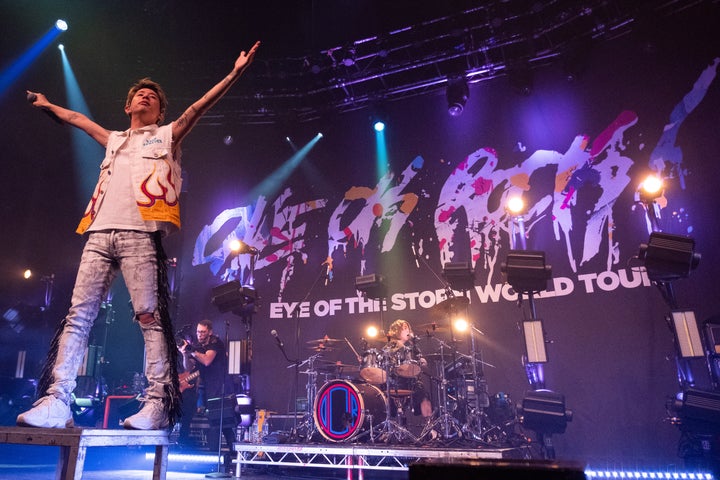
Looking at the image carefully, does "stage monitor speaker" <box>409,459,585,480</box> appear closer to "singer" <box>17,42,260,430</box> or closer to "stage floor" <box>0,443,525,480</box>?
"singer" <box>17,42,260,430</box>

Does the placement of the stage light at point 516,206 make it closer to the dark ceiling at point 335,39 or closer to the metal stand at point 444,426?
the dark ceiling at point 335,39

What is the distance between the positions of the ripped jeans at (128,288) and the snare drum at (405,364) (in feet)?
14.4

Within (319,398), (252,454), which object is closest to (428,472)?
(319,398)

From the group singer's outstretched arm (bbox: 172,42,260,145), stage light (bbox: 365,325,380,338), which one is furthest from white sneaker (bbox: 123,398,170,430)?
stage light (bbox: 365,325,380,338)

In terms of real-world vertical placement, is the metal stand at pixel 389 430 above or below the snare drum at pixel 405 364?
below

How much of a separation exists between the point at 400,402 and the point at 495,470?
221 inches

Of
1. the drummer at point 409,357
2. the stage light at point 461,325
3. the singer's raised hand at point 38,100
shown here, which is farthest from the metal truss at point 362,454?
the singer's raised hand at point 38,100

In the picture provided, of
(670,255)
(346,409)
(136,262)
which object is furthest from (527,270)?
(136,262)

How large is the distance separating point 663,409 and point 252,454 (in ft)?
16.8

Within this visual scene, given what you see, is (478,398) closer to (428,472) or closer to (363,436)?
(363,436)

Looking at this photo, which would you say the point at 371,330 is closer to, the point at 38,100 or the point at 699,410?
the point at 699,410

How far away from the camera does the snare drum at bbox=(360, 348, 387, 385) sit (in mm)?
6562

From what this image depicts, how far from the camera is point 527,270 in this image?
6020mm

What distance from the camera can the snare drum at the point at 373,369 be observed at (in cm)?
656
